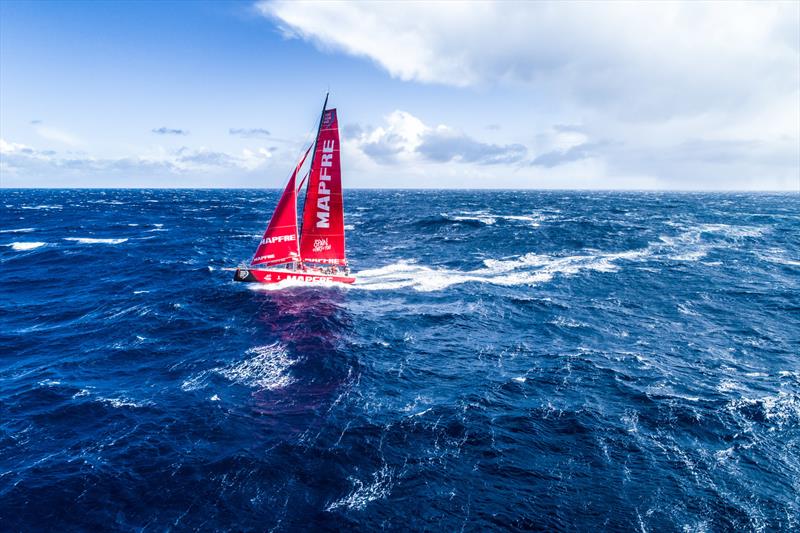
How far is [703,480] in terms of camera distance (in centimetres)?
1678

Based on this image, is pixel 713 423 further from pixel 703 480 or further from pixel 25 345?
pixel 25 345

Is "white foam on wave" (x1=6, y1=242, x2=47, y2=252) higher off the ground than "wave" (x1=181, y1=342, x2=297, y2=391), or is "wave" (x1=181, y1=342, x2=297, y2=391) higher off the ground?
"white foam on wave" (x1=6, y1=242, x2=47, y2=252)

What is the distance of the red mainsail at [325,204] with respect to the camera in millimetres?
38156

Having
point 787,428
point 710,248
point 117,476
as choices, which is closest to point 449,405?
point 117,476

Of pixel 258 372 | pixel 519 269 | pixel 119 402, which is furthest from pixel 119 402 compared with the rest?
pixel 519 269

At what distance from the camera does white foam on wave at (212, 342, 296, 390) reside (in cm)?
2384

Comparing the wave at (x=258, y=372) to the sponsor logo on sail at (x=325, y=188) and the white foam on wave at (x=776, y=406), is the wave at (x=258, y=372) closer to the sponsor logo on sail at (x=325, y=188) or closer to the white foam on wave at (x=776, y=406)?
the sponsor logo on sail at (x=325, y=188)

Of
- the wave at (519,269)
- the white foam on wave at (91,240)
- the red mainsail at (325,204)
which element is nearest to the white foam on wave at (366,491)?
the red mainsail at (325,204)

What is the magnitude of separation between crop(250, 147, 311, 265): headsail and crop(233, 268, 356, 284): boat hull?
54.8 inches

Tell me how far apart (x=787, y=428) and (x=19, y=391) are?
3896 cm

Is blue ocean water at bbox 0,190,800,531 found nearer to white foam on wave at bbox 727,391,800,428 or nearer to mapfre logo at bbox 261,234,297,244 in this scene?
white foam on wave at bbox 727,391,800,428

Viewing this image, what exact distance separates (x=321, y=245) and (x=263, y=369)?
746 inches

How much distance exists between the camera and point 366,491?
15789 millimetres

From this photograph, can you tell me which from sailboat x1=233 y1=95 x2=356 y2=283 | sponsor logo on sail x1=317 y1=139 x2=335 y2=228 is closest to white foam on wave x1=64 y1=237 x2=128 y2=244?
sailboat x1=233 y1=95 x2=356 y2=283
